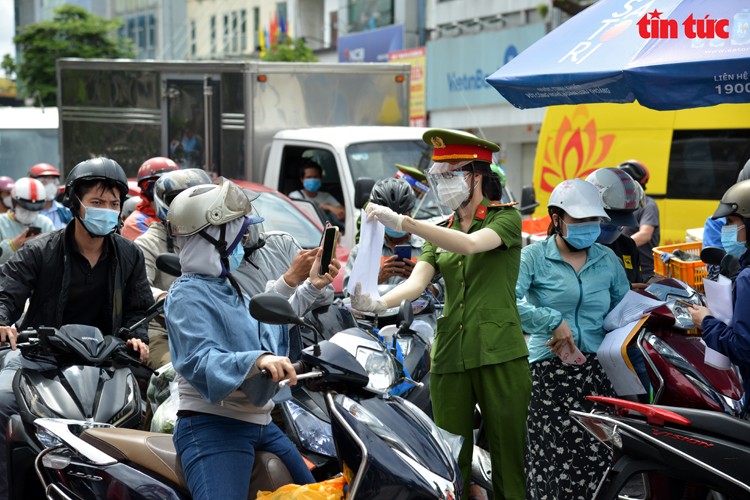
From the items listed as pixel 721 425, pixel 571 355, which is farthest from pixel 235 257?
pixel 571 355

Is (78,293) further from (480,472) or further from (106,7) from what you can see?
(106,7)

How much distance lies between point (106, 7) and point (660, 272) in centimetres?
6176

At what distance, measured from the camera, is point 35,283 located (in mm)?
5473

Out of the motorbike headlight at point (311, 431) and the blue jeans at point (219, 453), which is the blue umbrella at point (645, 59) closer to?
the motorbike headlight at point (311, 431)

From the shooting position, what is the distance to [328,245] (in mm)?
4012

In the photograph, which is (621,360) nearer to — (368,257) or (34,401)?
(368,257)

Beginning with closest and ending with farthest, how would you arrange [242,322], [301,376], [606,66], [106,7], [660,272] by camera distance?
[301,376] → [242,322] → [606,66] → [660,272] → [106,7]

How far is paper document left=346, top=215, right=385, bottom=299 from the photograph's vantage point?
4.38 meters

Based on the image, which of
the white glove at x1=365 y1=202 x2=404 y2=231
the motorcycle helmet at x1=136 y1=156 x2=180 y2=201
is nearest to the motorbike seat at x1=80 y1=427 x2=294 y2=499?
the white glove at x1=365 y1=202 x2=404 y2=231

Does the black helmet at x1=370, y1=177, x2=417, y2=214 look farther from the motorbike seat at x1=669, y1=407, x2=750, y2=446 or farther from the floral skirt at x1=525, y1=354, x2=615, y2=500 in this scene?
the motorbike seat at x1=669, y1=407, x2=750, y2=446

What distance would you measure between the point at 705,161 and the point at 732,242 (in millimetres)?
6491

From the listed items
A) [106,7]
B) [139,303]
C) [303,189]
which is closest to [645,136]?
[303,189]

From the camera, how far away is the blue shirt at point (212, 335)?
12.0 ft

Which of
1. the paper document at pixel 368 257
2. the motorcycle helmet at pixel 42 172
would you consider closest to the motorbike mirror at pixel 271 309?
the paper document at pixel 368 257
